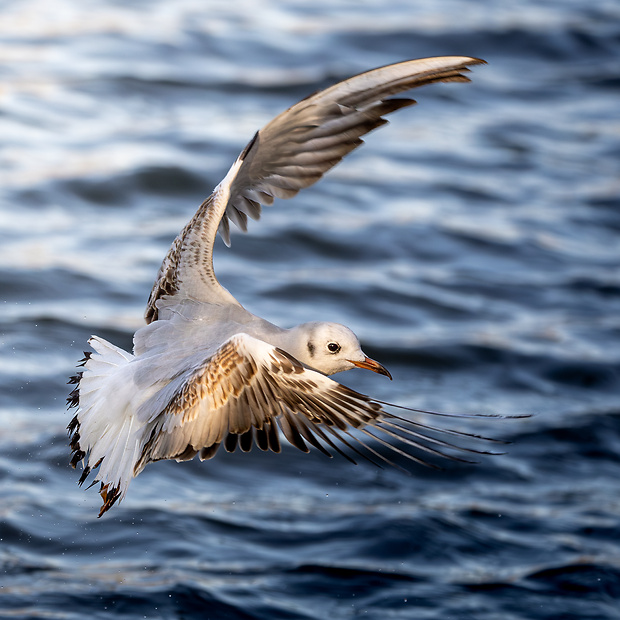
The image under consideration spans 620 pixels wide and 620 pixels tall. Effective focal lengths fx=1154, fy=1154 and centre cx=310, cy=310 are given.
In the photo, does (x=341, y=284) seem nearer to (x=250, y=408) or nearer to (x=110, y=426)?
(x=110, y=426)

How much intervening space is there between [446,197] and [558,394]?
144 inches

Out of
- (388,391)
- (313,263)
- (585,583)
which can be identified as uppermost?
(313,263)

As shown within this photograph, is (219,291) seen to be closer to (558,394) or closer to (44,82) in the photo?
(558,394)

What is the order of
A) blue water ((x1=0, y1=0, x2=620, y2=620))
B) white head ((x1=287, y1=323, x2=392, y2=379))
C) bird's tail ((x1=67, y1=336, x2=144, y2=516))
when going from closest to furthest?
bird's tail ((x1=67, y1=336, x2=144, y2=516)) → white head ((x1=287, y1=323, x2=392, y2=379)) → blue water ((x1=0, y1=0, x2=620, y2=620))

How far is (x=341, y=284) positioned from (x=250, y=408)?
5.84 m

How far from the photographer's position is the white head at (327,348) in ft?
15.3

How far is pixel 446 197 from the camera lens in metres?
11.9

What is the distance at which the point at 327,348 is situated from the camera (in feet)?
15.3

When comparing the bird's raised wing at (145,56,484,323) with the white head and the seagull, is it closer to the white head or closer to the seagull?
the seagull

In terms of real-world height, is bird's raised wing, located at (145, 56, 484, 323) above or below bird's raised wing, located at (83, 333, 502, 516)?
above

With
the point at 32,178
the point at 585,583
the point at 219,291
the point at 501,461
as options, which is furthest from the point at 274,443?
the point at 32,178

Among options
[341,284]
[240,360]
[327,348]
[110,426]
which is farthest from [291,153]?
[341,284]

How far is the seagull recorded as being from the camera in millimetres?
4195

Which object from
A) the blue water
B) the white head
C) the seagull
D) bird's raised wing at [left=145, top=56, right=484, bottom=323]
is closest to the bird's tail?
the seagull
